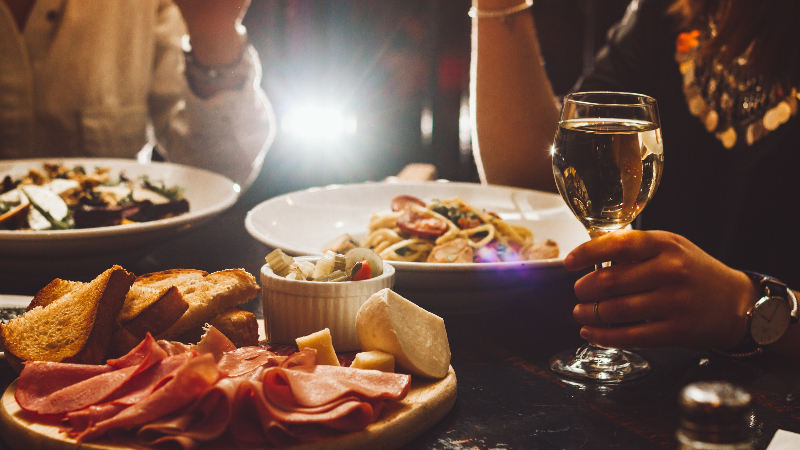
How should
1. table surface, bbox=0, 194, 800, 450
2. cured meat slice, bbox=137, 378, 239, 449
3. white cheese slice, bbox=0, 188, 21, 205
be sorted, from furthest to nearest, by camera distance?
white cheese slice, bbox=0, 188, 21, 205
table surface, bbox=0, 194, 800, 450
cured meat slice, bbox=137, 378, 239, 449

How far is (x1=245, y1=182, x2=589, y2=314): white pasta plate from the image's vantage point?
4.23 ft

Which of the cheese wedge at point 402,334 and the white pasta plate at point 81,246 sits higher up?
the cheese wedge at point 402,334

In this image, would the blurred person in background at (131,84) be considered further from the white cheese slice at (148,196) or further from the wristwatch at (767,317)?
the wristwatch at (767,317)

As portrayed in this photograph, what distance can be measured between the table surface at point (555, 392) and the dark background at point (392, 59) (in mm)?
5357

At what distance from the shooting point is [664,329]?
114 cm

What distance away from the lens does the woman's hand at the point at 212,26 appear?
280 cm

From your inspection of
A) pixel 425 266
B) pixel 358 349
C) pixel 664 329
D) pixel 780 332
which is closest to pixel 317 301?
pixel 358 349

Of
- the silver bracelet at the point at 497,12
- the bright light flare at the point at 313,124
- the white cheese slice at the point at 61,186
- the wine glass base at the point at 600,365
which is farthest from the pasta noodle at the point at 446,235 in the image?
the bright light flare at the point at 313,124

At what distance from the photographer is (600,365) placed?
113 centimetres

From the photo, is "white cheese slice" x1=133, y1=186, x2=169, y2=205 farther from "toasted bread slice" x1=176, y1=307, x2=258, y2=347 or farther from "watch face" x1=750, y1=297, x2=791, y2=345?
"watch face" x1=750, y1=297, x2=791, y2=345

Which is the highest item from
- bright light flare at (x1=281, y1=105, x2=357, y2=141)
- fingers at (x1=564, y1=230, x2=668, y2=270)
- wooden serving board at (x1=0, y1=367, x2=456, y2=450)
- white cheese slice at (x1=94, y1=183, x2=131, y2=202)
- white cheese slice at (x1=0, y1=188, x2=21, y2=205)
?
fingers at (x1=564, y1=230, x2=668, y2=270)

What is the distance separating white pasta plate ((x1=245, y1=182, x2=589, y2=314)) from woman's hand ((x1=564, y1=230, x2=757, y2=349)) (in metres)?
0.19

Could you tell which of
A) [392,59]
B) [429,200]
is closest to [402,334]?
[429,200]

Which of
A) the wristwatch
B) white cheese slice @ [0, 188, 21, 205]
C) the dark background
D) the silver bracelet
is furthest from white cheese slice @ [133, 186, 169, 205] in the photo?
the dark background
